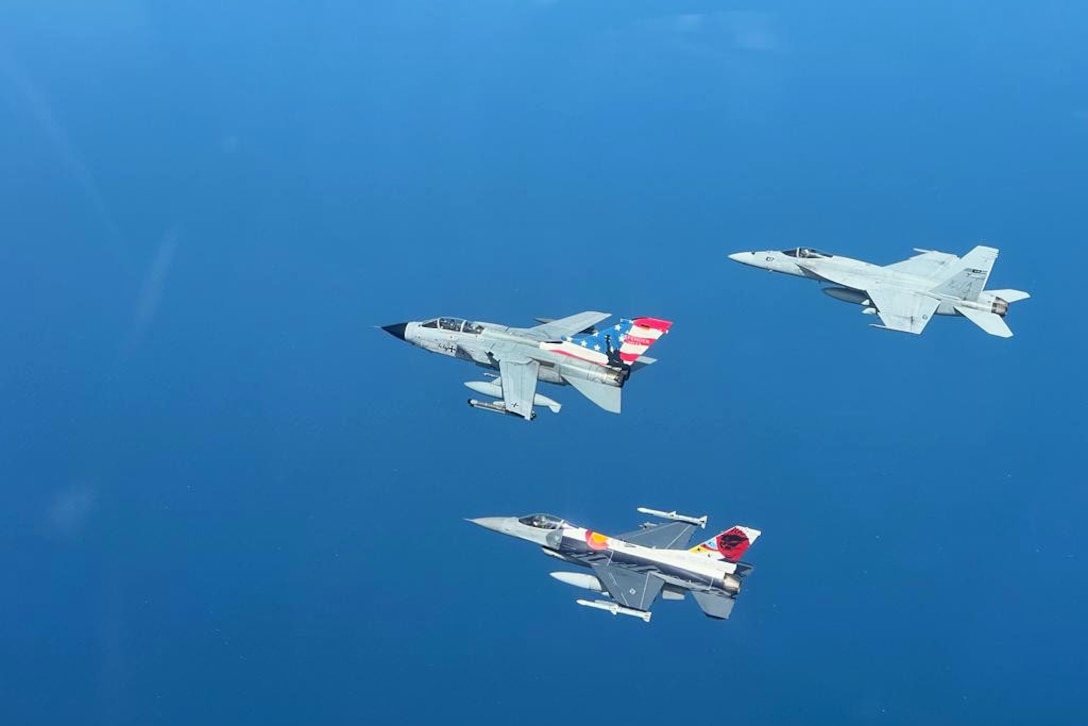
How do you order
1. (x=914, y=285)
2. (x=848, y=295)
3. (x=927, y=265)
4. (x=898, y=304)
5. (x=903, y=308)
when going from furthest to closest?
1. (x=927, y=265)
2. (x=848, y=295)
3. (x=914, y=285)
4. (x=898, y=304)
5. (x=903, y=308)

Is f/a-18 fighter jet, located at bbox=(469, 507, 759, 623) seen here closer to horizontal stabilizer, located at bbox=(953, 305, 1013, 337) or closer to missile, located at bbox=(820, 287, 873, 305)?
missile, located at bbox=(820, 287, 873, 305)

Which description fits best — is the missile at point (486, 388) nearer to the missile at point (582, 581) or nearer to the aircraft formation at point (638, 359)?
the aircraft formation at point (638, 359)

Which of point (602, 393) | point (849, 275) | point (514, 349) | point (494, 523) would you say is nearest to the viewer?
point (494, 523)

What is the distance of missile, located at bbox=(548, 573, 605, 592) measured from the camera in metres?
46.3

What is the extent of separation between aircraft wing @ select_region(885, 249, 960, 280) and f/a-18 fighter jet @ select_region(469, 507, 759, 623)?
17.2m

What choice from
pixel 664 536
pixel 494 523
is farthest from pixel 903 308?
pixel 494 523

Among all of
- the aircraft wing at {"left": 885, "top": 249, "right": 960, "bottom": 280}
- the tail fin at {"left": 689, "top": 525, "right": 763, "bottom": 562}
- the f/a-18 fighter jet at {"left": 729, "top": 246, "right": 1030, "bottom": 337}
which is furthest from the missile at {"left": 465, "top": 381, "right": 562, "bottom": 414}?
the aircraft wing at {"left": 885, "top": 249, "right": 960, "bottom": 280}

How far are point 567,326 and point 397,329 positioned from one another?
26.8 feet

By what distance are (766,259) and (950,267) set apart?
8.88 m

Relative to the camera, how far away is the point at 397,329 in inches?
2072

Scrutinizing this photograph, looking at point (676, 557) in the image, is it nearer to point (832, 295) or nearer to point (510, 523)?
point (510, 523)

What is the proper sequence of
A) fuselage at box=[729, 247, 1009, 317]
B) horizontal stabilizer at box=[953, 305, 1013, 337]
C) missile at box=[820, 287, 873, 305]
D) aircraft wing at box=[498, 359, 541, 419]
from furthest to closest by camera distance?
1. missile at box=[820, 287, 873, 305]
2. fuselage at box=[729, 247, 1009, 317]
3. horizontal stabilizer at box=[953, 305, 1013, 337]
4. aircraft wing at box=[498, 359, 541, 419]

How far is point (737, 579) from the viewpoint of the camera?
45.4m

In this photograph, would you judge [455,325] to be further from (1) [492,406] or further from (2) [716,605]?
(2) [716,605]
